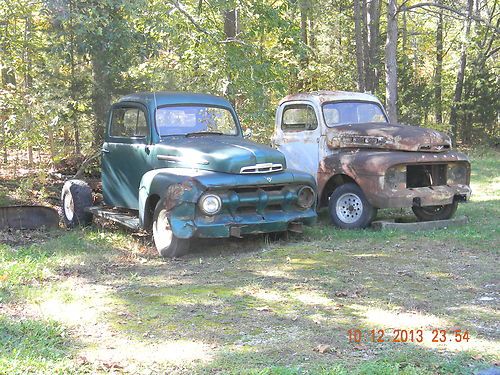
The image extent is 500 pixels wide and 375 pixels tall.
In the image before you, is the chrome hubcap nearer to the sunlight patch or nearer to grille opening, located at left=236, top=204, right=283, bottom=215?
grille opening, located at left=236, top=204, right=283, bottom=215

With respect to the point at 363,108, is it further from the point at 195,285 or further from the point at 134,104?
the point at 195,285

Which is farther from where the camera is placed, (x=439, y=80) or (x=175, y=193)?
(x=439, y=80)

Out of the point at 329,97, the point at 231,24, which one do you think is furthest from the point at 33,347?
the point at 231,24

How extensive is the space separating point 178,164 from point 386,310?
11.4ft

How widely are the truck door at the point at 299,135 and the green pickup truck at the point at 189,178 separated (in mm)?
1407

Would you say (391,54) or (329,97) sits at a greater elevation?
(391,54)

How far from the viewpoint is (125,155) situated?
8.31 metres

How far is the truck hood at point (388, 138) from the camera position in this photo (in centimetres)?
837

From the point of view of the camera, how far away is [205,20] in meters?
12.2

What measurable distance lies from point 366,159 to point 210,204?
2.73 m

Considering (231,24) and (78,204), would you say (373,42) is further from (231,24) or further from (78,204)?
(78,204)

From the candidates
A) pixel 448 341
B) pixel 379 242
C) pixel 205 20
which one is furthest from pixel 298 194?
pixel 205 20

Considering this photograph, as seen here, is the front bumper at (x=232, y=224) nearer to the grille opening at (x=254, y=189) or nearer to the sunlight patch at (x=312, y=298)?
the grille opening at (x=254, y=189)

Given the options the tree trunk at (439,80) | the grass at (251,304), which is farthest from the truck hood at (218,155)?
the tree trunk at (439,80)
